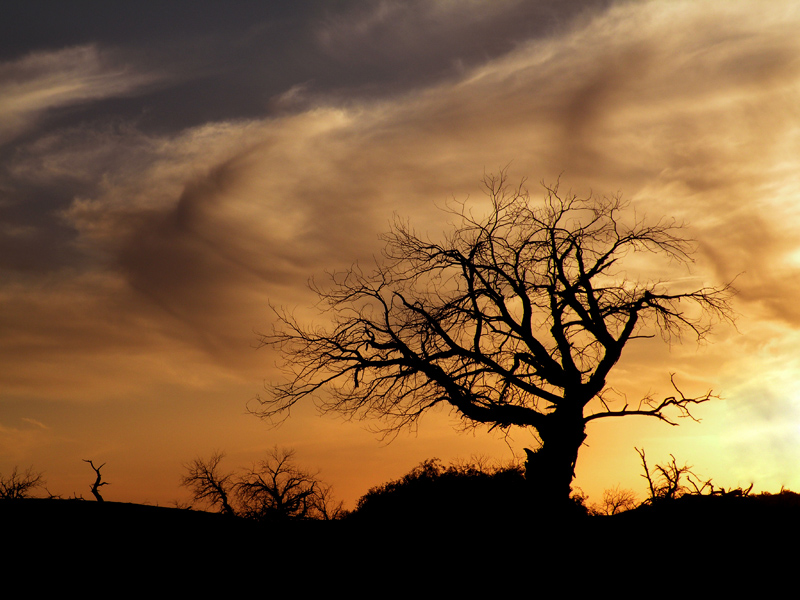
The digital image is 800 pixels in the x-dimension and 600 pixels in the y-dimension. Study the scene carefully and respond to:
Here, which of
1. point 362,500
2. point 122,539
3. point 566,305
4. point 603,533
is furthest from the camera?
point 362,500

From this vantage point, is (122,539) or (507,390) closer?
(122,539)

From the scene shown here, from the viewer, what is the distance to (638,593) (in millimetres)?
10742

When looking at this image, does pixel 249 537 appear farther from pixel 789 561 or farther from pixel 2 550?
pixel 789 561

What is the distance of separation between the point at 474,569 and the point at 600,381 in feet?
20.2

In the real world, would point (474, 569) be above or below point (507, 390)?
below

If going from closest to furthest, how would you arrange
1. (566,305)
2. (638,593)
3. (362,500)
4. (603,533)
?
(638,593)
(603,533)
(566,305)
(362,500)

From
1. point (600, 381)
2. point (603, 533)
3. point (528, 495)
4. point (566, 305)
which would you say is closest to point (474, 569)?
point (603, 533)

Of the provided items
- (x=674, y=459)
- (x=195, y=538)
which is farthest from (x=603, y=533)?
(x=195, y=538)

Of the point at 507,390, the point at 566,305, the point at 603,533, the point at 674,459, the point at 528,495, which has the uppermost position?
the point at 566,305

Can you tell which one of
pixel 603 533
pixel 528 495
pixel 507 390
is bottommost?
pixel 603 533

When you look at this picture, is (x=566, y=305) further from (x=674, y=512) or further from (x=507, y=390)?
(x=674, y=512)

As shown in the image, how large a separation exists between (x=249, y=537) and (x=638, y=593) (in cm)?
720

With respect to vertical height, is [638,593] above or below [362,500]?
below

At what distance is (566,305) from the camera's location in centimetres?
1678
